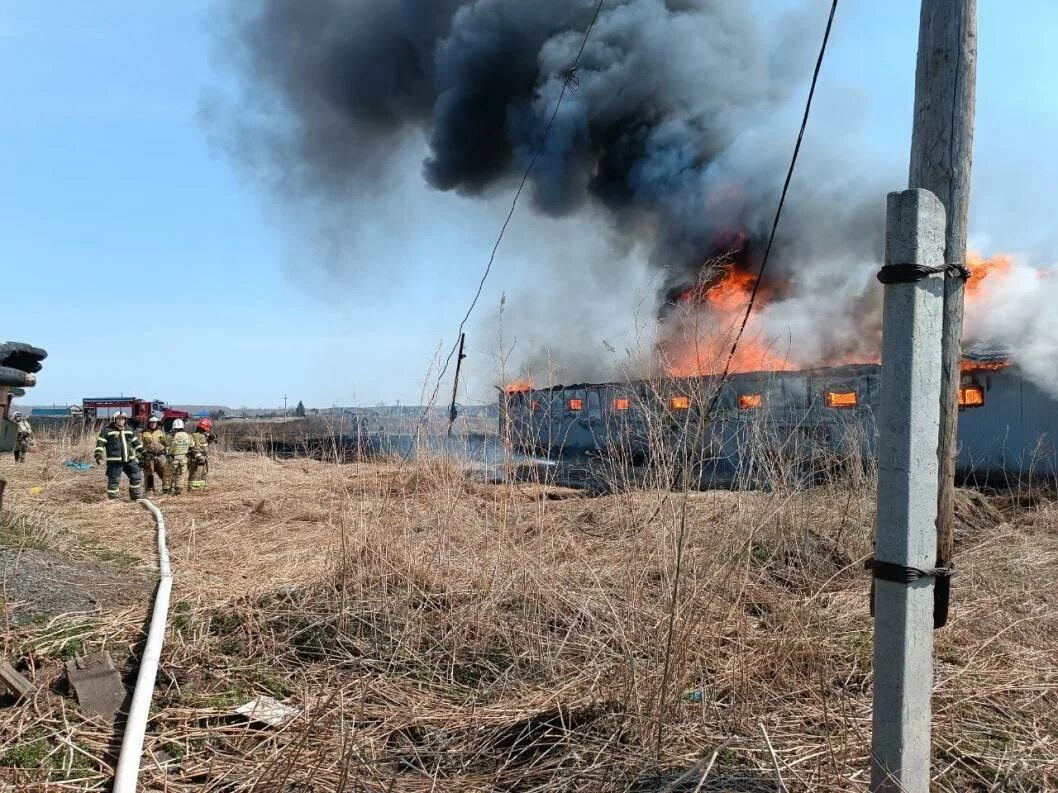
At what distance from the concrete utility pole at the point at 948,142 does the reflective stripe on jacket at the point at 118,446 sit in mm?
12115

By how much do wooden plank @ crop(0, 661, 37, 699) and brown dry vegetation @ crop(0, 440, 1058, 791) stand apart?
2.2 inches

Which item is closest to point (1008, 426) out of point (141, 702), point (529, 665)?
point (529, 665)

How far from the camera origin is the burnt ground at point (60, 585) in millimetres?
4559

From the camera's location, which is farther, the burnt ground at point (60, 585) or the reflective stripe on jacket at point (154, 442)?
the reflective stripe on jacket at point (154, 442)

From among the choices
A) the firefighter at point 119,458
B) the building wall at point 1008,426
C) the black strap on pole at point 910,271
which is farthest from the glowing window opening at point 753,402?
the firefighter at point 119,458

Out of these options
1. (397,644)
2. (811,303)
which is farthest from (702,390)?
(811,303)

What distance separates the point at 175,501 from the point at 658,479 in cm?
1019

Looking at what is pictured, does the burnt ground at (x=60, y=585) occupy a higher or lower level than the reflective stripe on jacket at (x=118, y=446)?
lower

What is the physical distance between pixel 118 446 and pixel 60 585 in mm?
7281

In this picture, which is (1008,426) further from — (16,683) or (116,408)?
(116,408)

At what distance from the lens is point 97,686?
3.45 m

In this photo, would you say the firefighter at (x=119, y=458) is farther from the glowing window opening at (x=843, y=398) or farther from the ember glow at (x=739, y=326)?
the glowing window opening at (x=843, y=398)

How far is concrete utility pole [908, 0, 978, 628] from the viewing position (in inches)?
83.4

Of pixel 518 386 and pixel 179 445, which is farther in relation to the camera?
pixel 179 445
